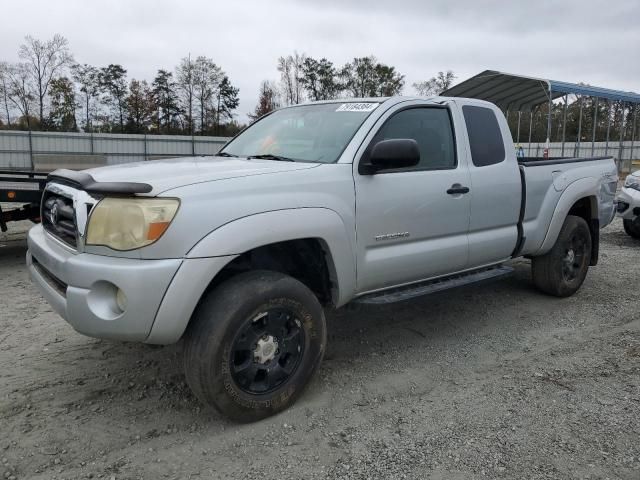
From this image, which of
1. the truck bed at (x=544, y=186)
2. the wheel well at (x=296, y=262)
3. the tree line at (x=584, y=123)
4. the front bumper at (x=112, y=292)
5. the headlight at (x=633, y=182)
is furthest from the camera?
the tree line at (x=584, y=123)

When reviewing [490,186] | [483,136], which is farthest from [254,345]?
[483,136]

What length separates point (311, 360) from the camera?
3.12 metres

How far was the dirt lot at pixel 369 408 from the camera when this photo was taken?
8.45 feet

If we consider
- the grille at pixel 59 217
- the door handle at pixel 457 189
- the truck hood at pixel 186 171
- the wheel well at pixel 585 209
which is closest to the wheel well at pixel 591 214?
the wheel well at pixel 585 209

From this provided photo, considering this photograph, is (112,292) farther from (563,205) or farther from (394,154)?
(563,205)

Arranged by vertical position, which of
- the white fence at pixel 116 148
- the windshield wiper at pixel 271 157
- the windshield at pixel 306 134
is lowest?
the windshield wiper at pixel 271 157

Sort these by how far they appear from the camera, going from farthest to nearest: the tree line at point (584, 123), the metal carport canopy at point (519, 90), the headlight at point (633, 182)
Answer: the tree line at point (584, 123) → the metal carport canopy at point (519, 90) → the headlight at point (633, 182)

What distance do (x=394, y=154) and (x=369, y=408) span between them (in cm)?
157

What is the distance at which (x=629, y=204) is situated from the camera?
8328 mm

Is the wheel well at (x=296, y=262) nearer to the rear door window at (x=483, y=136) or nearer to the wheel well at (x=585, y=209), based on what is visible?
the rear door window at (x=483, y=136)

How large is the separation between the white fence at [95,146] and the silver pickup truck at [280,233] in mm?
19827

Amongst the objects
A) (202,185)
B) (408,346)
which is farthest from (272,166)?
(408,346)

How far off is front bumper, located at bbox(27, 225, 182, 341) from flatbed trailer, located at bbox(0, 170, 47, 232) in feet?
13.2

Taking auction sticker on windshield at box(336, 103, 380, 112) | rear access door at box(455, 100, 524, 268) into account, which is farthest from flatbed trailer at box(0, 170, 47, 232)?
rear access door at box(455, 100, 524, 268)
